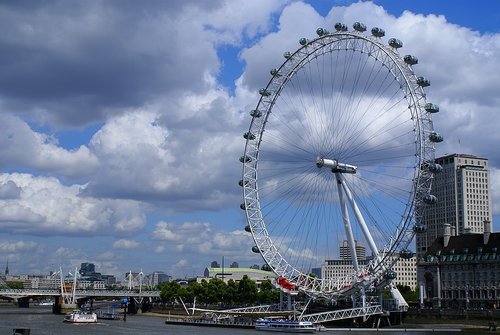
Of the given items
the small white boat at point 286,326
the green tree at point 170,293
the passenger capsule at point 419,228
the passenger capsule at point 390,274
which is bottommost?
the small white boat at point 286,326

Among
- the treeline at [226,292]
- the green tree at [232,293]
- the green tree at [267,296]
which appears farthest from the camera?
the green tree at [232,293]

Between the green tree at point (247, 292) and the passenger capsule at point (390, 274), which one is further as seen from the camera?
the green tree at point (247, 292)

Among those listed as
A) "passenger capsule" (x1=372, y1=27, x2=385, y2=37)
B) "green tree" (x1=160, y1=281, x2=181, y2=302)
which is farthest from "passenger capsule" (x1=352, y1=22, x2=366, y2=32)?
"green tree" (x1=160, y1=281, x2=181, y2=302)

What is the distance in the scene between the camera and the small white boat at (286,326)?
79.4 m

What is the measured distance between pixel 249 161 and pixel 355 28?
25328 mm

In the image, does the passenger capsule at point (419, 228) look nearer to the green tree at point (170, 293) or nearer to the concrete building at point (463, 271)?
the concrete building at point (463, 271)

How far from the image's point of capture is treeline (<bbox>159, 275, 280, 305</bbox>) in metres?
137

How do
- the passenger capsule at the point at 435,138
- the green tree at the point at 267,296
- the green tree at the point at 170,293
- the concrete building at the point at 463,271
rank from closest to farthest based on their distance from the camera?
the passenger capsule at the point at 435,138 < the concrete building at the point at 463,271 < the green tree at the point at 267,296 < the green tree at the point at 170,293

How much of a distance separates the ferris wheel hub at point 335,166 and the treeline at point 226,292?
54249 millimetres

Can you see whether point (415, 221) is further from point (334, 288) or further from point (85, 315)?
point (85, 315)

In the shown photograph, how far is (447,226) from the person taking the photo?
12369cm

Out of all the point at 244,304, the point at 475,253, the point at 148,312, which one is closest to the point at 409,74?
the point at 475,253

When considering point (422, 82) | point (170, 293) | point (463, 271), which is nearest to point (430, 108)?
point (422, 82)

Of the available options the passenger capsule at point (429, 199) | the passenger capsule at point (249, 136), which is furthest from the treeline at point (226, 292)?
the passenger capsule at point (429, 199)
